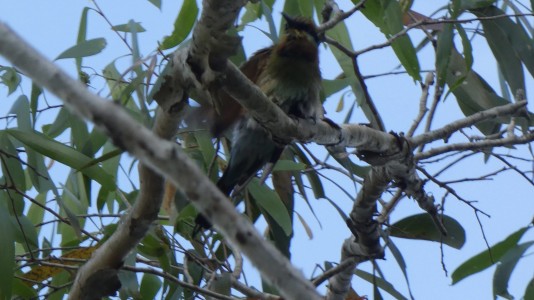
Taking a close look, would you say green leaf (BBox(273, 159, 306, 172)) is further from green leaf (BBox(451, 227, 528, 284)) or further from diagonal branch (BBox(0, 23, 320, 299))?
diagonal branch (BBox(0, 23, 320, 299))

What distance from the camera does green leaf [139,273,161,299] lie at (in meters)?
2.13

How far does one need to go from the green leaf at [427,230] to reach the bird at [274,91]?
323mm

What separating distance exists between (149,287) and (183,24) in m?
0.61

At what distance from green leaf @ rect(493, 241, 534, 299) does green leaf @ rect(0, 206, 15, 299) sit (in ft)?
3.31

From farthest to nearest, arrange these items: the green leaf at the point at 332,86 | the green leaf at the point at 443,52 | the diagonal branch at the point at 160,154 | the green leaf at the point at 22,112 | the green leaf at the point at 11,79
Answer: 1. the green leaf at the point at 332,86
2. the green leaf at the point at 11,79
3. the green leaf at the point at 22,112
4. the green leaf at the point at 443,52
5. the diagonal branch at the point at 160,154

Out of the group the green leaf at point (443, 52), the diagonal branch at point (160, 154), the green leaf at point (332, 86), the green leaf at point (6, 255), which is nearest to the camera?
the diagonal branch at point (160, 154)

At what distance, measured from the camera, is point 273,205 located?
215 cm

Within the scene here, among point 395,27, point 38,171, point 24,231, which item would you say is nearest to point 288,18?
point 395,27

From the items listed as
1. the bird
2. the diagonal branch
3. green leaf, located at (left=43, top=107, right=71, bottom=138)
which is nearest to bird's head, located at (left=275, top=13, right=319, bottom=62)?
the bird

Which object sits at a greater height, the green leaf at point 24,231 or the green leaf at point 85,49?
the green leaf at point 85,49

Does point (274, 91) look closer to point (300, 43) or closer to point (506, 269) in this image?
point (300, 43)

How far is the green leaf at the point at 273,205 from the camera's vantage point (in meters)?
2.14

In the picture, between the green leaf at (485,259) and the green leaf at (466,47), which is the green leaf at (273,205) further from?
the green leaf at (466,47)

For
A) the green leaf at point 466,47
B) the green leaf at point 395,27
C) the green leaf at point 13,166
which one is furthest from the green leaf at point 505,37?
the green leaf at point 13,166
